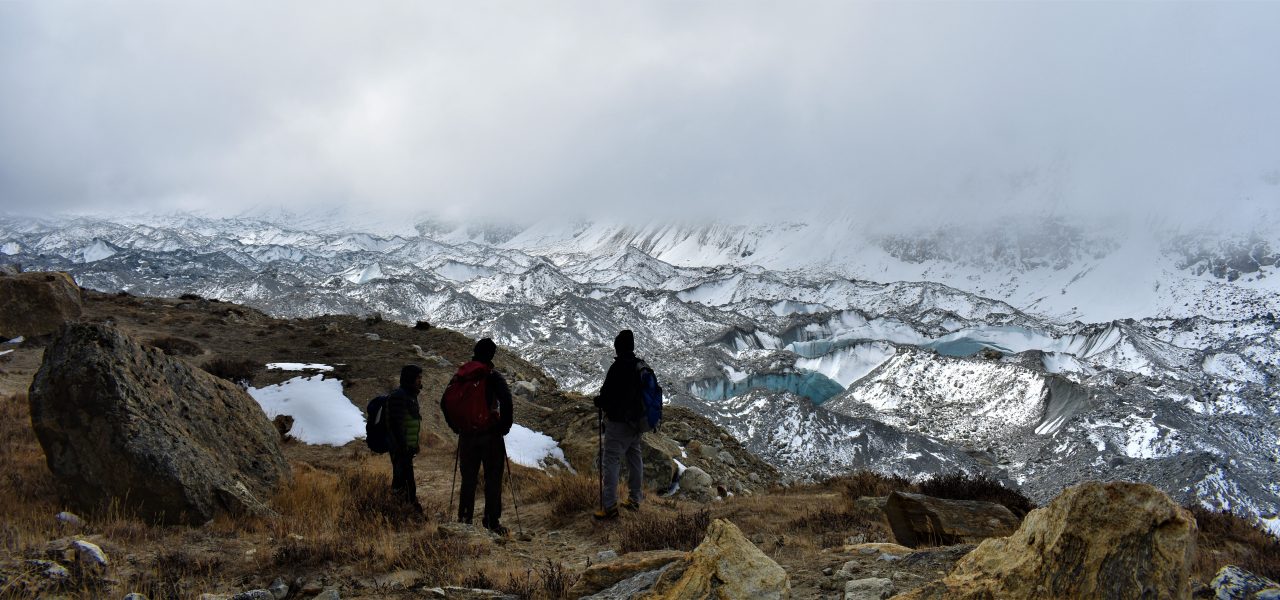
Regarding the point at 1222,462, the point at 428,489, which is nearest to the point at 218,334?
the point at 428,489

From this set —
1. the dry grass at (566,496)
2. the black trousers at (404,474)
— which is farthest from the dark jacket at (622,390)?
the black trousers at (404,474)

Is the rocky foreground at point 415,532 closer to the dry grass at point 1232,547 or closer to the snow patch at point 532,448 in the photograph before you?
the dry grass at point 1232,547

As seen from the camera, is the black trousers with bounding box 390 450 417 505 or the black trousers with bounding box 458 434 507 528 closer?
the black trousers with bounding box 458 434 507 528

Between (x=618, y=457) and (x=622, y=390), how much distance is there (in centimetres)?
79

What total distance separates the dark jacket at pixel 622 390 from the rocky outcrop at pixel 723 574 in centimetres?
400

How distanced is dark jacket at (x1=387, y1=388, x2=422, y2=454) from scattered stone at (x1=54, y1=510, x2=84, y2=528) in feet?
9.77

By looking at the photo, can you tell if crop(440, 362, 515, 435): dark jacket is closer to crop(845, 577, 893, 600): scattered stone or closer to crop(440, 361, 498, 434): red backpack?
crop(440, 361, 498, 434): red backpack

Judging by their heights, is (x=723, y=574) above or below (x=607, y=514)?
below

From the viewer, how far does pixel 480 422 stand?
23.2 feet

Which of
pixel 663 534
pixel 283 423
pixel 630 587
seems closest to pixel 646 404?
pixel 663 534

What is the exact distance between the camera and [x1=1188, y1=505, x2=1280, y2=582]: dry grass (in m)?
6.59

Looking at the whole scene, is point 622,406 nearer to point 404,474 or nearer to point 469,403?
point 469,403

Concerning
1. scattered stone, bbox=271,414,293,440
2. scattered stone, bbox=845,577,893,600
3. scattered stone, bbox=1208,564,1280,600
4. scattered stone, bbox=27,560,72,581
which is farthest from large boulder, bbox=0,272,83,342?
scattered stone, bbox=1208,564,1280,600

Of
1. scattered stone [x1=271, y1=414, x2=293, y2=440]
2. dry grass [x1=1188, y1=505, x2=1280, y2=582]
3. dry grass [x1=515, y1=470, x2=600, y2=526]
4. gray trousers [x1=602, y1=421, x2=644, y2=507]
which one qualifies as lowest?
dry grass [x1=1188, y1=505, x2=1280, y2=582]
